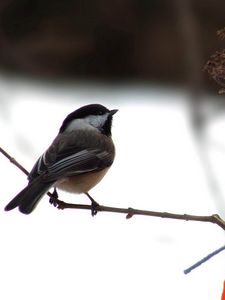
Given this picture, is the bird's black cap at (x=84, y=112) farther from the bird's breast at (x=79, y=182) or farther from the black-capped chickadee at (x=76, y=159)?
the bird's breast at (x=79, y=182)

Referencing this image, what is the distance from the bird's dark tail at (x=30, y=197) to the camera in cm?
231

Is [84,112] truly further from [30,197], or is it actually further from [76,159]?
[30,197]

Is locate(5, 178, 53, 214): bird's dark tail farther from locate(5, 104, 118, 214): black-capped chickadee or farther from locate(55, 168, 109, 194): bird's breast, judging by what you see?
locate(55, 168, 109, 194): bird's breast

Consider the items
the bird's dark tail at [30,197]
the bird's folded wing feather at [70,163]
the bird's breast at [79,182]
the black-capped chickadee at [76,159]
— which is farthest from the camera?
the bird's breast at [79,182]

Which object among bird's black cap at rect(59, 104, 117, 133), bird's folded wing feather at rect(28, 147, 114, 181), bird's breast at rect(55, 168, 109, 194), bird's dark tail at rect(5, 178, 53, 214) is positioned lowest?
bird's dark tail at rect(5, 178, 53, 214)

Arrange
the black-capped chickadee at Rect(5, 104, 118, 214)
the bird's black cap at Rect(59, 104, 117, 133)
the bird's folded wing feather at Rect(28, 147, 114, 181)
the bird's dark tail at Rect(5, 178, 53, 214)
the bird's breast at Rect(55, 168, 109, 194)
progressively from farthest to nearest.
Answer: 1. the bird's black cap at Rect(59, 104, 117, 133)
2. the bird's breast at Rect(55, 168, 109, 194)
3. the bird's folded wing feather at Rect(28, 147, 114, 181)
4. the black-capped chickadee at Rect(5, 104, 118, 214)
5. the bird's dark tail at Rect(5, 178, 53, 214)

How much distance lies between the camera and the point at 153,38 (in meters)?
6.41

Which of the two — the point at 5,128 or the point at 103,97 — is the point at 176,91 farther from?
the point at 5,128

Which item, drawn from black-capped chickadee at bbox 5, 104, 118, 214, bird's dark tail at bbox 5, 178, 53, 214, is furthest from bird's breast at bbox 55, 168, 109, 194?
bird's dark tail at bbox 5, 178, 53, 214

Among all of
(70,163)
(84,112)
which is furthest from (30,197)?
(84,112)

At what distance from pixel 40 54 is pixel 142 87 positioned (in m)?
0.88

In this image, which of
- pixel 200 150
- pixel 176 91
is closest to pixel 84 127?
pixel 200 150

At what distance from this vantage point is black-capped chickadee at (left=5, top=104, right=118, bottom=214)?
2498 millimetres

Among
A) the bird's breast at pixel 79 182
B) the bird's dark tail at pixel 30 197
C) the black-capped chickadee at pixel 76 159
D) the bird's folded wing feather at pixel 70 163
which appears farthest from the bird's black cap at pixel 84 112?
the bird's dark tail at pixel 30 197
